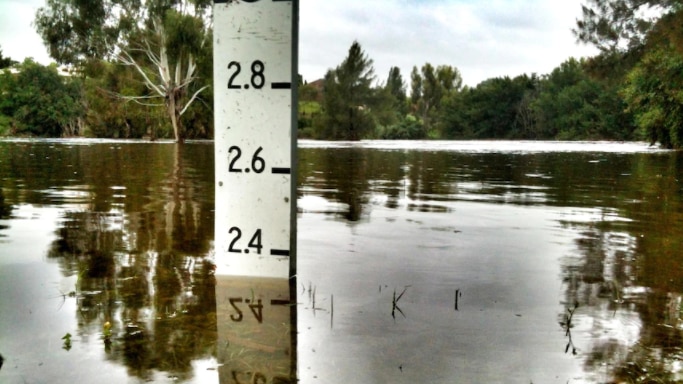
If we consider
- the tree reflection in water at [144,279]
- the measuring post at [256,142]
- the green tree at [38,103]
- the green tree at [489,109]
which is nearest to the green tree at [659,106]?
the tree reflection in water at [144,279]

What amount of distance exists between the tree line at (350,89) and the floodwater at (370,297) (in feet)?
55.3

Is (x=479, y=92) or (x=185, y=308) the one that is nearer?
(x=185, y=308)

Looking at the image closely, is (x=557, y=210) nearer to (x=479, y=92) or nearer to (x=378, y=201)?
(x=378, y=201)

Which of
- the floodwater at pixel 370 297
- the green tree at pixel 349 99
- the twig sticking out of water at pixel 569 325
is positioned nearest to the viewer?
the floodwater at pixel 370 297

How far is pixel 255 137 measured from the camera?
3.86 metres

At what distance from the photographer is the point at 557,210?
7859mm

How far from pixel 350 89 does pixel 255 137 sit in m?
83.2

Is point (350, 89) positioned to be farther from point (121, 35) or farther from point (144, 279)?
point (144, 279)

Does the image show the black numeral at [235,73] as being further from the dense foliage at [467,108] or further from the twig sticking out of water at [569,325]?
the dense foliage at [467,108]

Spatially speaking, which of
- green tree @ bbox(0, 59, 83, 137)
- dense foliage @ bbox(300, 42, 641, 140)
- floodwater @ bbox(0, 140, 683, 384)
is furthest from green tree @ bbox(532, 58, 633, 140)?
floodwater @ bbox(0, 140, 683, 384)

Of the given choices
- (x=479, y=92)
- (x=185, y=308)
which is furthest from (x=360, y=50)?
(x=185, y=308)

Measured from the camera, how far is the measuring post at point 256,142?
377 centimetres

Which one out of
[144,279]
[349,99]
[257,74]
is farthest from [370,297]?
[349,99]

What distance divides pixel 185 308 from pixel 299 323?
629 millimetres
